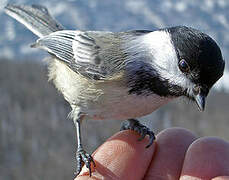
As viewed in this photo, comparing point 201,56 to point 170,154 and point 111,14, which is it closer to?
point 170,154

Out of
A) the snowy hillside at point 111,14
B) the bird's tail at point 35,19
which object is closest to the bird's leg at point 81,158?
the bird's tail at point 35,19

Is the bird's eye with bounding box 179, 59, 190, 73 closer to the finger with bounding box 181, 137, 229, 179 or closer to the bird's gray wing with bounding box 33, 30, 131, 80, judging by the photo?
the bird's gray wing with bounding box 33, 30, 131, 80

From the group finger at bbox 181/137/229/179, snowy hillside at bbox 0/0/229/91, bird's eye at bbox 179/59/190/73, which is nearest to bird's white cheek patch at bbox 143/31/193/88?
bird's eye at bbox 179/59/190/73

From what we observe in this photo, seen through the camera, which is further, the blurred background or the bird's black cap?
the blurred background

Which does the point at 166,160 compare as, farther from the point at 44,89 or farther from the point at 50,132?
the point at 44,89

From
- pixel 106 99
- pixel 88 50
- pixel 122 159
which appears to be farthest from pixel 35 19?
pixel 122 159

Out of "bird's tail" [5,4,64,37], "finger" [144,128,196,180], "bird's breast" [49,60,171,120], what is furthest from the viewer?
"bird's tail" [5,4,64,37]
